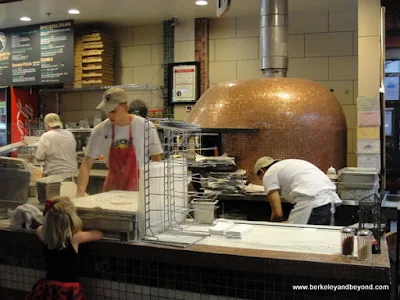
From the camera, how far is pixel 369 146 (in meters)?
4.84

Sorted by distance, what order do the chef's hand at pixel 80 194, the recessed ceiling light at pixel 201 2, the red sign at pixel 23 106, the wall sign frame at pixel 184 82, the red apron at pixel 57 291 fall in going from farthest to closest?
the red sign at pixel 23 106
the wall sign frame at pixel 184 82
the recessed ceiling light at pixel 201 2
the chef's hand at pixel 80 194
the red apron at pixel 57 291

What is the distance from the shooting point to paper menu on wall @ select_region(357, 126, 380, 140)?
4.80m

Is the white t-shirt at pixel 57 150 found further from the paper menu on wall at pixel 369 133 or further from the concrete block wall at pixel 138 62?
the paper menu on wall at pixel 369 133

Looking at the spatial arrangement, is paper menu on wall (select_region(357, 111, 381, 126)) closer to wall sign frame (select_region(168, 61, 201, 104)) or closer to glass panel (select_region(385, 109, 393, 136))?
glass panel (select_region(385, 109, 393, 136))

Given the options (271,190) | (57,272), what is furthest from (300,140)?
(57,272)

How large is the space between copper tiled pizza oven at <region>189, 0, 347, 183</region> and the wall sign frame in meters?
1.99

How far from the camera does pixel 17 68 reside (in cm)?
762

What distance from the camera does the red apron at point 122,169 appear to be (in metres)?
2.53

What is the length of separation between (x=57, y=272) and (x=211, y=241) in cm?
77

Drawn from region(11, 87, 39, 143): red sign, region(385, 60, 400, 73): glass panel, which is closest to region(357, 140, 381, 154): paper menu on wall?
region(385, 60, 400, 73): glass panel

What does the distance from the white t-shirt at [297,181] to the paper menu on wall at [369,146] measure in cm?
150

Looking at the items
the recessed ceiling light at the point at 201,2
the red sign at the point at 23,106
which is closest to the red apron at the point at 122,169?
the recessed ceiling light at the point at 201,2

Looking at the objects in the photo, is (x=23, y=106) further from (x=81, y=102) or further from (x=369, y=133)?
(x=369, y=133)

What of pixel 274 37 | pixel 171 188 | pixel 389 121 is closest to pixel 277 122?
pixel 274 37
